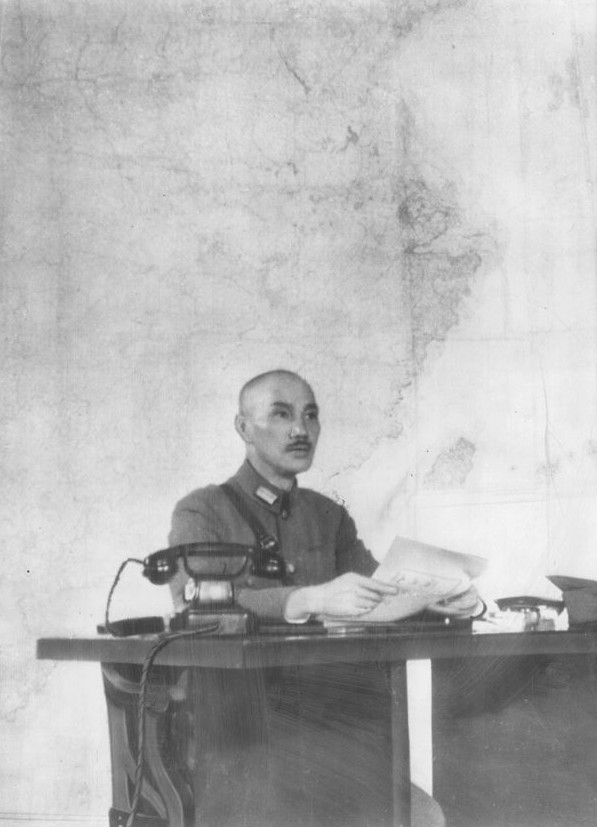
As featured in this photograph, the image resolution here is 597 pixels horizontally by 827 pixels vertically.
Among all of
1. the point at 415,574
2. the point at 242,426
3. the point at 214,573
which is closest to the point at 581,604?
the point at 415,574

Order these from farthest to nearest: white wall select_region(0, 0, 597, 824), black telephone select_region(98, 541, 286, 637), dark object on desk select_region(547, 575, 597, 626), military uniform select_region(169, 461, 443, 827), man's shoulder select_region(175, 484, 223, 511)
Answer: white wall select_region(0, 0, 597, 824) < man's shoulder select_region(175, 484, 223, 511) < dark object on desk select_region(547, 575, 597, 626) < black telephone select_region(98, 541, 286, 637) < military uniform select_region(169, 461, 443, 827)

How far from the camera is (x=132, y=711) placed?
69.8 inches

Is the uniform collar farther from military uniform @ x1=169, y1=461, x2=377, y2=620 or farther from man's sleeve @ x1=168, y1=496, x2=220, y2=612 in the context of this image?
man's sleeve @ x1=168, y1=496, x2=220, y2=612

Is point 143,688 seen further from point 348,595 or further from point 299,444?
point 299,444

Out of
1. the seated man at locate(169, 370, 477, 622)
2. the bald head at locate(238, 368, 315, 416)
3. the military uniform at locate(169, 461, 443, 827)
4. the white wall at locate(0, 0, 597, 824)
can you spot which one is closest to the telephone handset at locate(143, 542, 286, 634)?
the military uniform at locate(169, 461, 443, 827)

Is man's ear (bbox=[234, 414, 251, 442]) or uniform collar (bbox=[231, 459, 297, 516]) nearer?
uniform collar (bbox=[231, 459, 297, 516])

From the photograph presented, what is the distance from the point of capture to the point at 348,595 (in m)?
1.77

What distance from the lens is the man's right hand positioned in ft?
5.77

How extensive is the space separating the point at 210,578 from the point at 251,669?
0.18 metres

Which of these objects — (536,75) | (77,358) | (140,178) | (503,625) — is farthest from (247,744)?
(536,75)

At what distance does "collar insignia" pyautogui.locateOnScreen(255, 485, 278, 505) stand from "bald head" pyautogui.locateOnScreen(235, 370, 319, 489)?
42 mm

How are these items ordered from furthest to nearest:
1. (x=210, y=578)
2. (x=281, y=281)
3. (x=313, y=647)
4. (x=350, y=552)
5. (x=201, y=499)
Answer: (x=281, y=281)
(x=350, y=552)
(x=201, y=499)
(x=210, y=578)
(x=313, y=647)

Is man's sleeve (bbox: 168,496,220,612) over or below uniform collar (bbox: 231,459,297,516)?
below

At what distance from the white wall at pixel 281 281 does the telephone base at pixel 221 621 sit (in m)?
1.23
